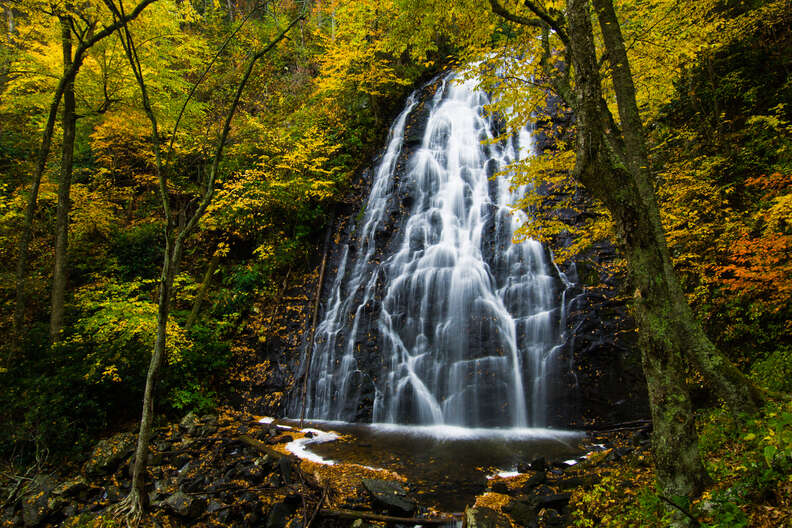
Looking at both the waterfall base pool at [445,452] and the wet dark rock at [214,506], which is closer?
the wet dark rock at [214,506]

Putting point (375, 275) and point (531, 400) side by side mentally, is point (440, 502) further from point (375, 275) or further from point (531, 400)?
point (375, 275)

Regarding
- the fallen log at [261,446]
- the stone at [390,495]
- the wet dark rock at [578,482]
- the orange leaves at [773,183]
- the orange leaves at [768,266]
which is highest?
the orange leaves at [773,183]

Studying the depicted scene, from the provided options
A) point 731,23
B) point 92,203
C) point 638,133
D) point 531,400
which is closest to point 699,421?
point 531,400

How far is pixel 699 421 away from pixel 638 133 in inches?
154

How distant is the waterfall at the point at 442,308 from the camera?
8.08 m

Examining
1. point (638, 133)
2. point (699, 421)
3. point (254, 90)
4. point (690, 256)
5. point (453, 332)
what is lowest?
point (699, 421)

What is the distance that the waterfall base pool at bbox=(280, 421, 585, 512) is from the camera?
511 centimetres

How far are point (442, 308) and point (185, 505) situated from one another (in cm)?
649

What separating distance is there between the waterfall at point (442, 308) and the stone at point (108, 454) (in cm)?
378

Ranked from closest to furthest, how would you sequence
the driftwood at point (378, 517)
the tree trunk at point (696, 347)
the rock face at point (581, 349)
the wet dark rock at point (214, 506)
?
the tree trunk at point (696, 347)
the driftwood at point (378, 517)
the wet dark rock at point (214, 506)
the rock face at point (581, 349)

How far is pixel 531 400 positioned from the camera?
25.1 feet

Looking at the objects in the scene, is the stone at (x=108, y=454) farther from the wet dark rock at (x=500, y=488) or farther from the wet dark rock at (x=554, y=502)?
the wet dark rock at (x=554, y=502)

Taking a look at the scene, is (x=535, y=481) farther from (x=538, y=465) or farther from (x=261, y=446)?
(x=261, y=446)

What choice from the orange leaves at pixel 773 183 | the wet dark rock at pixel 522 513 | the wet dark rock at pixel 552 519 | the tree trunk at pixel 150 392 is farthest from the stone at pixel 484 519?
the orange leaves at pixel 773 183
